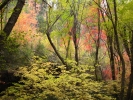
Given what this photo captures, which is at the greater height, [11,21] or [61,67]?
[11,21]

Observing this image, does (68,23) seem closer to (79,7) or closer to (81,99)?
(79,7)

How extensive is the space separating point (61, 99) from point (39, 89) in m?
1.15

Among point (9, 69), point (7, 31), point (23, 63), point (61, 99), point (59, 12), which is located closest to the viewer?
point (7, 31)

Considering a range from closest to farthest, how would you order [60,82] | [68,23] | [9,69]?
[60,82]
[9,69]
[68,23]

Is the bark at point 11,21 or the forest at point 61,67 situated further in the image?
the forest at point 61,67

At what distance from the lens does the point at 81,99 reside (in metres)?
8.92

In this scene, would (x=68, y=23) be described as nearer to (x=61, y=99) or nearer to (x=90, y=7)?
(x=90, y=7)

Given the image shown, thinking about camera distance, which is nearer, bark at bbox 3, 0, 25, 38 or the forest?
bark at bbox 3, 0, 25, 38

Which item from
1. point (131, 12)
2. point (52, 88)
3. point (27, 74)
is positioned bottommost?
point (52, 88)

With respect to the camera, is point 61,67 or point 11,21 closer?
point 11,21

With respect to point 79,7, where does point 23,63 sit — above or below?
below

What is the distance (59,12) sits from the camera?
15.4 metres

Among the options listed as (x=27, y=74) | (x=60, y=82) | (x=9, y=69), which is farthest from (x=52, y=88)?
(x=9, y=69)

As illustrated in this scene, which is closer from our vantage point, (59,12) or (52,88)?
(52,88)
